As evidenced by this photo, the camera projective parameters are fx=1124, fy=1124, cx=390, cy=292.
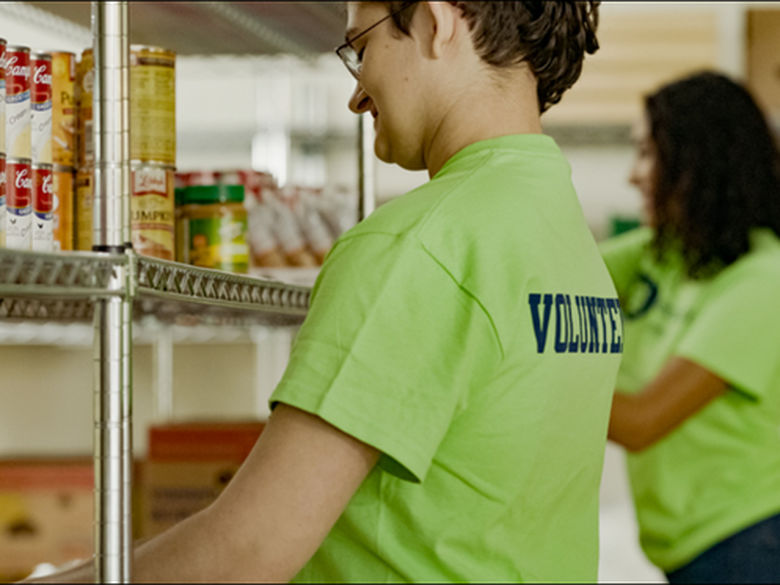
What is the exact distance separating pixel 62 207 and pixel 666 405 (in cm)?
125

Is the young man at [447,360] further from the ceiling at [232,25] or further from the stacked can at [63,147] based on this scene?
the ceiling at [232,25]

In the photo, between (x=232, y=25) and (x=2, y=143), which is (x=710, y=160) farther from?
(x=2, y=143)

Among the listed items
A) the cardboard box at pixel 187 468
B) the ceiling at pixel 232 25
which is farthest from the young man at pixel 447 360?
the cardboard box at pixel 187 468

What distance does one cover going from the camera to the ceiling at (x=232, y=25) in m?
1.82

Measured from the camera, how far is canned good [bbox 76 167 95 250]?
130cm

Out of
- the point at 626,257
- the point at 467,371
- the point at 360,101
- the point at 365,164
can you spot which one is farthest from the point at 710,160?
the point at 467,371

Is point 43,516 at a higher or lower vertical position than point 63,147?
lower

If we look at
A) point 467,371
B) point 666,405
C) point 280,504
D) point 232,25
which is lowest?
point 666,405

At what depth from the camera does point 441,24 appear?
3.39 feet

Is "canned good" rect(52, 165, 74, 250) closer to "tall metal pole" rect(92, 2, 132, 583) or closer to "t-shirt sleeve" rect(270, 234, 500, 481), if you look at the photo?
"tall metal pole" rect(92, 2, 132, 583)

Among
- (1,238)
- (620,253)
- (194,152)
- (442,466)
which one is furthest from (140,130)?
(194,152)

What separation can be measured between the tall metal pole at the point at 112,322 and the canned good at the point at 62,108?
28 cm

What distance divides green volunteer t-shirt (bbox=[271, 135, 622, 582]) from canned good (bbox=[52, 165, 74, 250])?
0.44m

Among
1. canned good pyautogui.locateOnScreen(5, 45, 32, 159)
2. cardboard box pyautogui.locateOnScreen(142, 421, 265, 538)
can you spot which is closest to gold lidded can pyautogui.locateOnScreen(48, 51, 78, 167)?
canned good pyautogui.locateOnScreen(5, 45, 32, 159)
